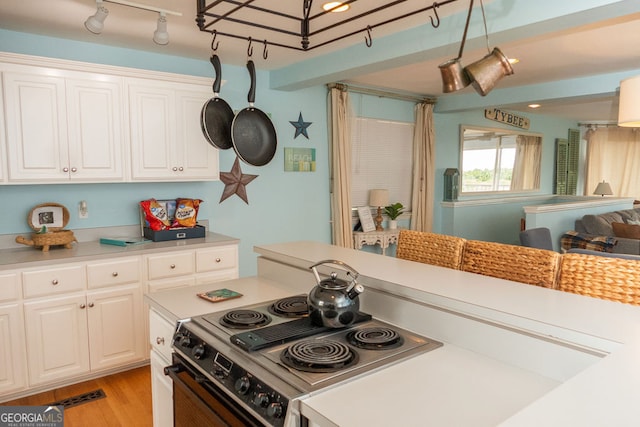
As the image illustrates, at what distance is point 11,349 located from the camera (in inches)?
104

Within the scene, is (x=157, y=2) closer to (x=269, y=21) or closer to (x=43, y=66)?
(x=269, y=21)

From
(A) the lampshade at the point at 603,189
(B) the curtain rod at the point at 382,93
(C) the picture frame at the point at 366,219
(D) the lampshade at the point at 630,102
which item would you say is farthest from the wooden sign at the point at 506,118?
(D) the lampshade at the point at 630,102

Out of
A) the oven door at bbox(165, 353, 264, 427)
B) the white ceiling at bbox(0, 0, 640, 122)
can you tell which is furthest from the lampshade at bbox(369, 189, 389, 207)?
the oven door at bbox(165, 353, 264, 427)

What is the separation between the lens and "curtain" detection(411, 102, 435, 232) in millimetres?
5605

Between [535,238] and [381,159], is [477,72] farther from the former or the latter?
[381,159]

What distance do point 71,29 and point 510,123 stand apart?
6.17m

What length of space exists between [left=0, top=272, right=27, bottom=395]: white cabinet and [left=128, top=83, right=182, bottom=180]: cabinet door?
105cm

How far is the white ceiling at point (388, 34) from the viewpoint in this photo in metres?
2.44

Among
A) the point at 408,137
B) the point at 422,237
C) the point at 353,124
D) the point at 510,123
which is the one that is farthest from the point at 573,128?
the point at 422,237

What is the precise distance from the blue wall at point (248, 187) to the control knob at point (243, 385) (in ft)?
8.44

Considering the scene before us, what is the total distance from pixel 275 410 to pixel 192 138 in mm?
2732

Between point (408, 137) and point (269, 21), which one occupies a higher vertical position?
point (269, 21)

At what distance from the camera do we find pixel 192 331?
1660 millimetres

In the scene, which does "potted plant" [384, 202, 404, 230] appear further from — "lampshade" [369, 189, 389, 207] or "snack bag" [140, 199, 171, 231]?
"snack bag" [140, 199, 171, 231]
